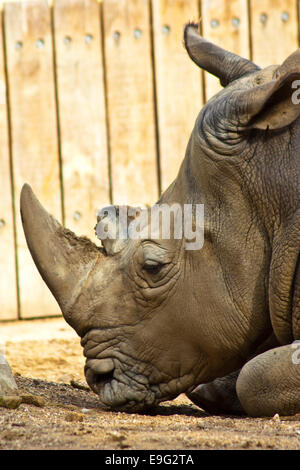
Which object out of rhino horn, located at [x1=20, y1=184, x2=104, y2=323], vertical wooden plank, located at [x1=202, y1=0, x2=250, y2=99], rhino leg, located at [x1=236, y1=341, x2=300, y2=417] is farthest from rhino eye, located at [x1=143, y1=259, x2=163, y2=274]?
vertical wooden plank, located at [x1=202, y1=0, x2=250, y2=99]

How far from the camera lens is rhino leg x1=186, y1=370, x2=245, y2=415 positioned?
3.92 metres

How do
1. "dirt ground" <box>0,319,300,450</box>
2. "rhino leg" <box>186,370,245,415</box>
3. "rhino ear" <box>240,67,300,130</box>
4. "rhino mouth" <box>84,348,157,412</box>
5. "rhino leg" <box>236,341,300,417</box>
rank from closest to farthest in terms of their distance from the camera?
"dirt ground" <box>0,319,300,450</box>
"rhino leg" <box>236,341,300,417</box>
"rhino ear" <box>240,67,300,130</box>
"rhino mouth" <box>84,348,157,412</box>
"rhino leg" <box>186,370,245,415</box>

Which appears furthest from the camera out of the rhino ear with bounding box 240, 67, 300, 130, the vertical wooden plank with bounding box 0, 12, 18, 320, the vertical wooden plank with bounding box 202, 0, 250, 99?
the vertical wooden plank with bounding box 202, 0, 250, 99

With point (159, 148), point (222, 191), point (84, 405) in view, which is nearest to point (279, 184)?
point (222, 191)

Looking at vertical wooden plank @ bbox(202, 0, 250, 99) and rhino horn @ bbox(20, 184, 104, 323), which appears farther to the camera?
vertical wooden plank @ bbox(202, 0, 250, 99)

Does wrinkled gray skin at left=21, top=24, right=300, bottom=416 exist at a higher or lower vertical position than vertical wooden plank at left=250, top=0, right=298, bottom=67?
lower

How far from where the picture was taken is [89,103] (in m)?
6.83

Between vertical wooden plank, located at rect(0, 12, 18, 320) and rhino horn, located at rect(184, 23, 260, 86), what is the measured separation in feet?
9.30

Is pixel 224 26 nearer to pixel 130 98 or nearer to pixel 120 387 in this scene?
pixel 130 98

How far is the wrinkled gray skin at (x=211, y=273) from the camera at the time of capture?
11.5ft

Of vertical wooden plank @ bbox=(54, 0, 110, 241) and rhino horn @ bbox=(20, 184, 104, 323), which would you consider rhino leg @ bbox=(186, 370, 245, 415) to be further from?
vertical wooden plank @ bbox=(54, 0, 110, 241)

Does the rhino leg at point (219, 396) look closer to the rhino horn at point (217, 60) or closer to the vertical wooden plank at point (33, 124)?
the rhino horn at point (217, 60)

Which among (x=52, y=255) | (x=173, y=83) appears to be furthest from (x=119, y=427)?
(x=173, y=83)
